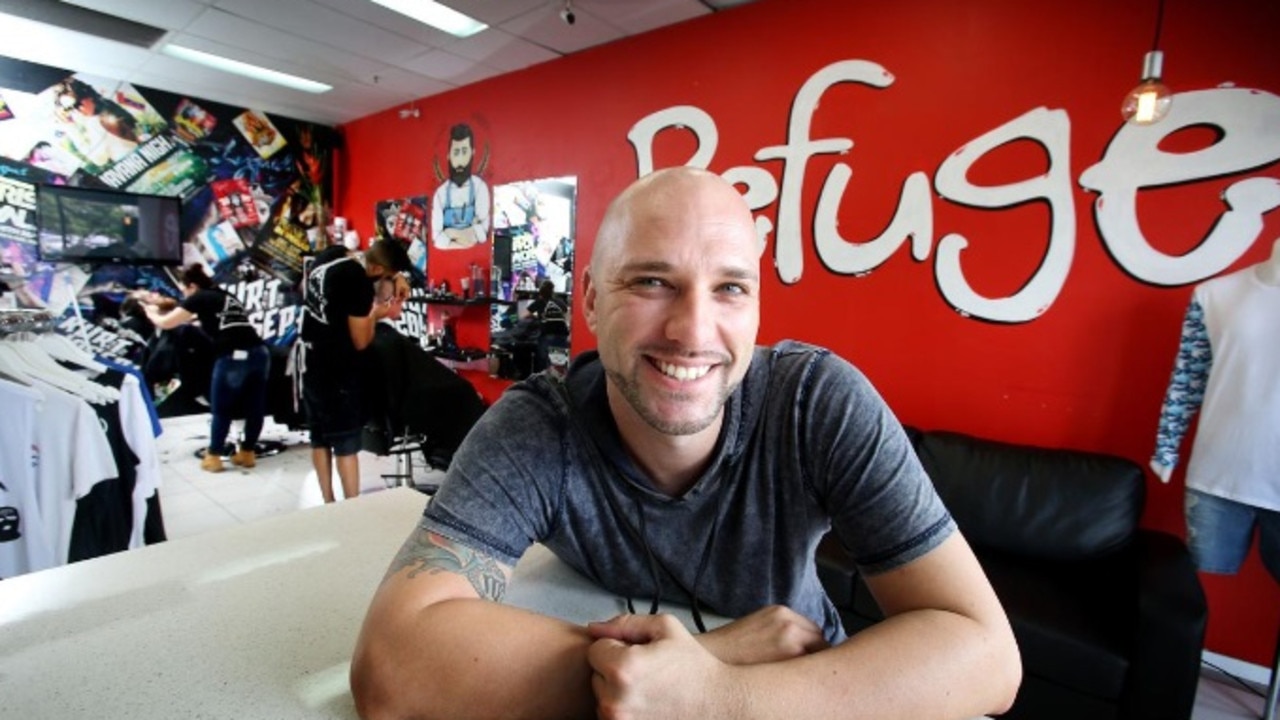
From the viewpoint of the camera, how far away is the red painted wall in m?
2.21

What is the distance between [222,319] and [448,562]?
4304mm

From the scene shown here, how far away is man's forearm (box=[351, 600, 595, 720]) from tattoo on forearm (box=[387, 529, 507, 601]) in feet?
0.27

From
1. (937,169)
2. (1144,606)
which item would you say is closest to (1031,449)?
(1144,606)

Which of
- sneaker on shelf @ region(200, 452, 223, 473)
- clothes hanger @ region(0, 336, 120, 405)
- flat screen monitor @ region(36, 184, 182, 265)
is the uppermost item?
flat screen monitor @ region(36, 184, 182, 265)

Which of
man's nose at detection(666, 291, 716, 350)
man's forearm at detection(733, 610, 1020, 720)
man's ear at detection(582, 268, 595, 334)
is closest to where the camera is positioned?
man's forearm at detection(733, 610, 1020, 720)

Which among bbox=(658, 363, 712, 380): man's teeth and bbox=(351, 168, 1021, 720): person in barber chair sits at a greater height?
bbox=(658, 363, 712, 380): man's teeth

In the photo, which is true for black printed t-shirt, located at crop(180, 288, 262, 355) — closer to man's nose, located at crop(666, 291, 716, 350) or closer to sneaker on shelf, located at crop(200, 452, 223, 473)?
sneaker on shelf, located at crop(200, 452, 223, 473)

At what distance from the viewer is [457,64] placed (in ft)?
14.4

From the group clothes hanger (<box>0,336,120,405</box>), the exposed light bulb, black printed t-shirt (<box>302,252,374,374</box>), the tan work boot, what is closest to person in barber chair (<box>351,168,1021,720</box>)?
clothes hanger (<box>0,336,120,405</box>)

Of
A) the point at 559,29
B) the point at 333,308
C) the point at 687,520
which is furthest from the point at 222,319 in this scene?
the point at 687,520

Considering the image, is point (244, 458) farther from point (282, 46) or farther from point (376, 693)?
point (376, 693)

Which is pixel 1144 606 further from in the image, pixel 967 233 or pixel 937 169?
pixel 937 169

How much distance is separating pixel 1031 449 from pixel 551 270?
Result: 318 centimetres

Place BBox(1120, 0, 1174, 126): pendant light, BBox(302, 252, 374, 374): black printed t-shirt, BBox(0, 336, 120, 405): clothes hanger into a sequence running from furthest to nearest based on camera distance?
BBox(302, 252, 374, 374): black printed t-shirt, BBox(1120, 0, 1174, 126): pendant light, BBox(0, 336, 120, 405): clothes hanger
